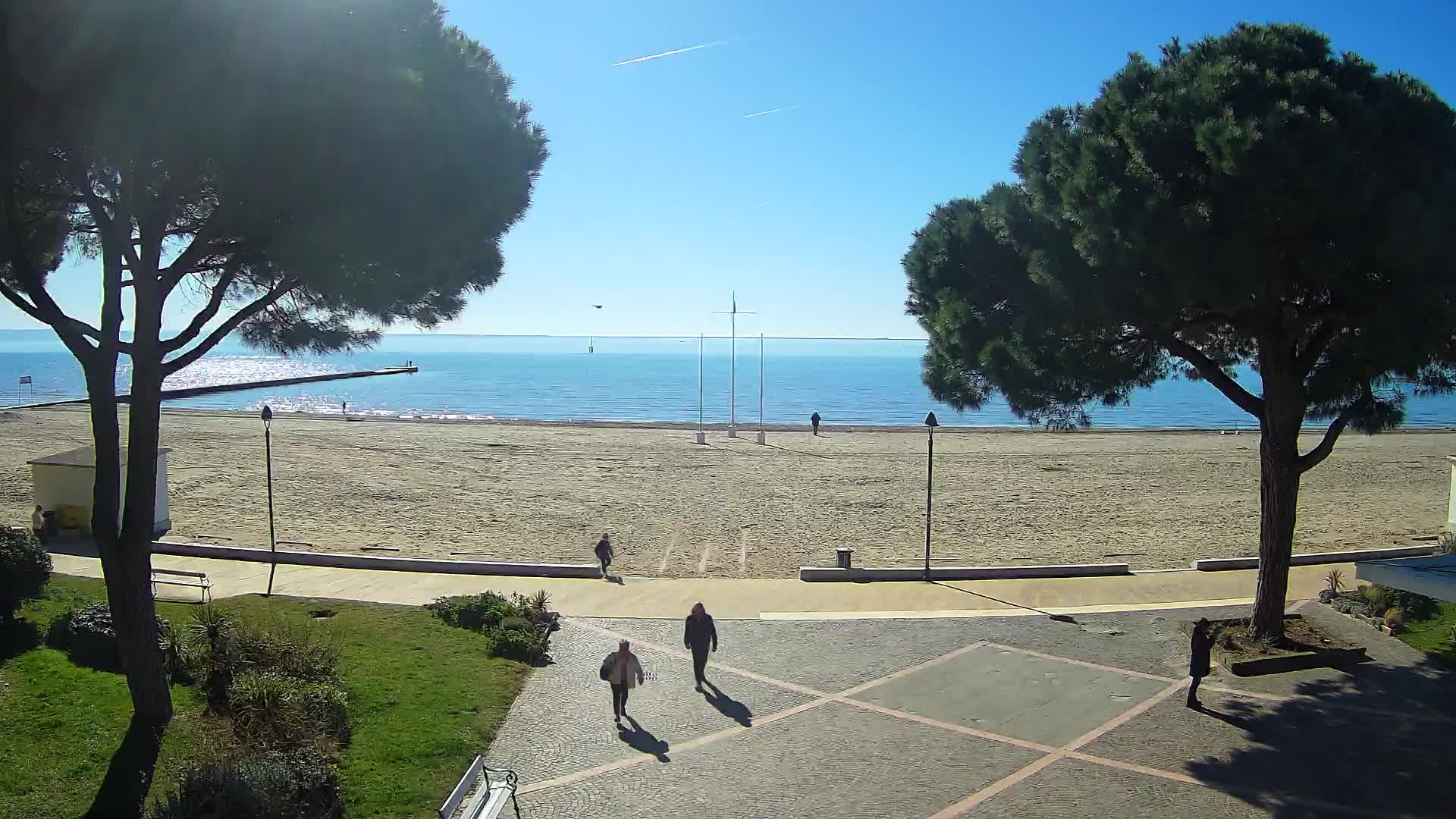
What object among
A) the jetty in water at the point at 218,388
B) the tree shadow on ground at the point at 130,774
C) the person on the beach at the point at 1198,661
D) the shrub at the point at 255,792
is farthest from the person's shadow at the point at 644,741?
the person on the beach at the point at 1198,661

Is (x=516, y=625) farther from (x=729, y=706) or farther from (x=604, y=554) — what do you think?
(x=604, y=554)

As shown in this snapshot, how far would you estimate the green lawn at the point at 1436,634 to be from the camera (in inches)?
500

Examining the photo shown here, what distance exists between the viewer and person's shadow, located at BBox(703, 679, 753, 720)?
10.5m

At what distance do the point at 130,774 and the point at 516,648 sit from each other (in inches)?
211

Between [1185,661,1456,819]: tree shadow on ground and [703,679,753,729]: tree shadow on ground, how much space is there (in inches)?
183

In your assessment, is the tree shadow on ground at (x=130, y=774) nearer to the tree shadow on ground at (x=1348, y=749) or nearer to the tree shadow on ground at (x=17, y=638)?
the tree shadow on ground at (x=17, y=638)

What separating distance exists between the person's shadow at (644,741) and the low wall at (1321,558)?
13.8 metres

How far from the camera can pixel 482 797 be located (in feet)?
24.7

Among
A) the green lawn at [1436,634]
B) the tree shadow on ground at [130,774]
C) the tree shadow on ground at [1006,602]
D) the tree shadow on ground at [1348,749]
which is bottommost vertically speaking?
the tree shadow on ground at [1348,749]

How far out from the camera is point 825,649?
1316cm

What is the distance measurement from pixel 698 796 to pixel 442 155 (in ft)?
22.3

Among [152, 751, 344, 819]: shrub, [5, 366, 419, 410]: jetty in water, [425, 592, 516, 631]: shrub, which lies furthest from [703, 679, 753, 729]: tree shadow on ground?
[5, 366, 419, 410]: jetty in water

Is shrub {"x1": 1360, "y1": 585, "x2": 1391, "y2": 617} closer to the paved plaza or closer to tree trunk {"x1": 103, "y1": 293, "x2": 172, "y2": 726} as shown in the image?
the paved plaza

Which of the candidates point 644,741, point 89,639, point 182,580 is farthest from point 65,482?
point 644,741
